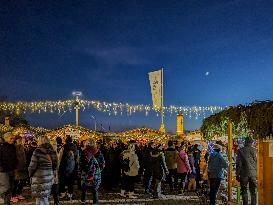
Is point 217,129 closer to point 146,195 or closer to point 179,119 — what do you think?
point 146,195

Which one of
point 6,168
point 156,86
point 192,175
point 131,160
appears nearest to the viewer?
point 6,168

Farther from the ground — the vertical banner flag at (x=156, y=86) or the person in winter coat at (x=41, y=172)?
the vertical banner flag at (x=156, y=86)

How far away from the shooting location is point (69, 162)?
14.3 m

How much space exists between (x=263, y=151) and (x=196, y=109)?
103 ft

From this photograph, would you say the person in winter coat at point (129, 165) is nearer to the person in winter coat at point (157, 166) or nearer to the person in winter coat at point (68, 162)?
the person in winter coat at point (157, 166)

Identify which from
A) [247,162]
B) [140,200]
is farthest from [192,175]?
[247,162]

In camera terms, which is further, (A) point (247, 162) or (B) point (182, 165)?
(B) point (182, 165)

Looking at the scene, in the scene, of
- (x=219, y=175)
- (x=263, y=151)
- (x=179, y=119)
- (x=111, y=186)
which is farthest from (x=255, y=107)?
(x=179, y=119)

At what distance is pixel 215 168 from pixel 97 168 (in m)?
3.04

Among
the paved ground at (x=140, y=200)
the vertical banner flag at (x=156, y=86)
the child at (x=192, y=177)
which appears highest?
the vertical banner flag at (x=156, y=86)

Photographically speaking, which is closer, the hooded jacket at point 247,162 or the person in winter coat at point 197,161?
the hooded jacket at point 247,162

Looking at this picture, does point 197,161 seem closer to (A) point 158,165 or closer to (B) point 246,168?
(A) point 158,165

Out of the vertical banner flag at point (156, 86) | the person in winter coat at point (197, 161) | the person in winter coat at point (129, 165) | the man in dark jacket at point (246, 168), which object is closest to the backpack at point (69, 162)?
the person in winter coat at point (129, 165)

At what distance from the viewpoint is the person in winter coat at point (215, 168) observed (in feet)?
40.3
